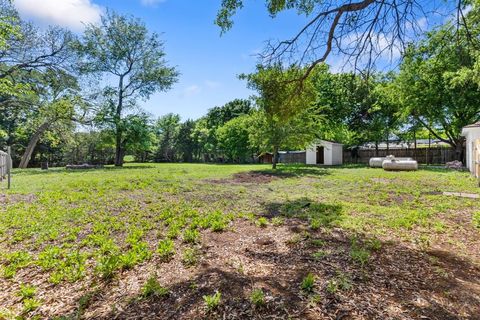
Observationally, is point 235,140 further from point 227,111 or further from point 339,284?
point 339,284

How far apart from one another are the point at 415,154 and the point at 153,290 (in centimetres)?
2370

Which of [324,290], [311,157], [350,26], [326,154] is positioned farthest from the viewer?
[311,157]

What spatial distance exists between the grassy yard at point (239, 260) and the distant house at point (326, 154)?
624 inches

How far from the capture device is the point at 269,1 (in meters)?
4.41

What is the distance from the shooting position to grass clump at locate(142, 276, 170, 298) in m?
2.35

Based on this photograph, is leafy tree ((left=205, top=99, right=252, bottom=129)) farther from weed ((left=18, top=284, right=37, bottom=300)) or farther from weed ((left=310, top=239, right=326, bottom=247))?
weed ((left=18, top=284, right=37, bottom=300))

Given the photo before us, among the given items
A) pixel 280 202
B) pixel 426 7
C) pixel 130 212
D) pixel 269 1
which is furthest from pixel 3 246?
pixel 426 7

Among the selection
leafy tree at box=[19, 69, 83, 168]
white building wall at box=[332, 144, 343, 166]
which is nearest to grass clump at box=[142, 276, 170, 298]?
leafy tree at box=[19, 69, 83, 168]

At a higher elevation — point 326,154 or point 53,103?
point 53,103

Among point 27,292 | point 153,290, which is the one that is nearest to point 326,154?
point 153,290

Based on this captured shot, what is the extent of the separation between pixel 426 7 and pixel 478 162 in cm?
755

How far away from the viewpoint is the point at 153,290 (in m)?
2.40

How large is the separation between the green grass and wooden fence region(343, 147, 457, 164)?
14.6m

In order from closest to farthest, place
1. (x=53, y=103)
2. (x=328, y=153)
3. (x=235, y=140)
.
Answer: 1. (x=53, y=103)
2. (x=328, y=153)
3. (x=235, y=140)
